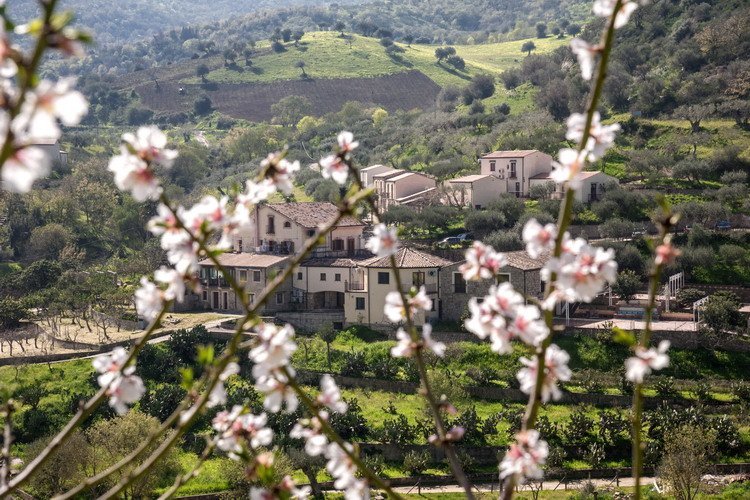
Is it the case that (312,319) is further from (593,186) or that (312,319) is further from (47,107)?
(47,107)

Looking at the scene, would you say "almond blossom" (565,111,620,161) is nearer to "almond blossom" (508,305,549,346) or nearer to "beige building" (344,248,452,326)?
"almond blossom" (508,305,549,346)

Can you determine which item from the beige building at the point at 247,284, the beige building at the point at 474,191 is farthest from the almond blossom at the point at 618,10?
the beige building at the point at 474,191

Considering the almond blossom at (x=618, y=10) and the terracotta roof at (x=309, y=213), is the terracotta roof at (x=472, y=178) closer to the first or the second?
the terracotta roof at (x=309, y=213)

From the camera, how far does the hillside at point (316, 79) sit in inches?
5094

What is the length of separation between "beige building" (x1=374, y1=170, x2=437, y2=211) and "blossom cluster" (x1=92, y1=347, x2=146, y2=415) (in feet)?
179

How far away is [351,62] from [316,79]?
9953 mm

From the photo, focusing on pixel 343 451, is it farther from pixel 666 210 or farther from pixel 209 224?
pixel 666 210

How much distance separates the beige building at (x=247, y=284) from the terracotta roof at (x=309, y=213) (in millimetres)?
2086

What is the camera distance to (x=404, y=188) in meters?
61.1

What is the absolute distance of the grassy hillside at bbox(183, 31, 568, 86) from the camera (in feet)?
443

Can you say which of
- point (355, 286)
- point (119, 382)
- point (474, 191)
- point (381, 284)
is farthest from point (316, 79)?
point (119, 382)

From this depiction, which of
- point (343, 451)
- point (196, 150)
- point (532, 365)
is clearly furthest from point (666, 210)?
point (196, 150)

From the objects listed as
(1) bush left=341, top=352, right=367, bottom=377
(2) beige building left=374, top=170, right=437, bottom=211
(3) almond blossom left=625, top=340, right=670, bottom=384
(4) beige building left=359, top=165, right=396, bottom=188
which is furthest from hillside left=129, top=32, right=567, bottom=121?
(3) almond blossom left=625, top=340, right=670, bottom=384

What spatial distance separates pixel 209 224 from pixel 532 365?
1.39 meters
